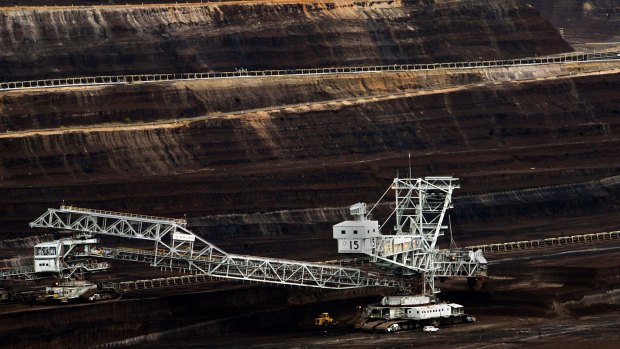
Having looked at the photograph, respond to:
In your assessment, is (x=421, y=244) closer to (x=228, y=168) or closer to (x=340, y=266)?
(x=340, y=266)

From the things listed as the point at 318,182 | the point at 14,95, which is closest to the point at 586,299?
the point at 318,182

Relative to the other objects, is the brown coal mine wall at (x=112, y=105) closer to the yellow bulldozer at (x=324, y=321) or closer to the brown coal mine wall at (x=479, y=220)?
the brown coal mine wall at (x=479, y=220)

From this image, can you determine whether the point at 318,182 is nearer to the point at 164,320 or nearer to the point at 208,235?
the point at 208,235

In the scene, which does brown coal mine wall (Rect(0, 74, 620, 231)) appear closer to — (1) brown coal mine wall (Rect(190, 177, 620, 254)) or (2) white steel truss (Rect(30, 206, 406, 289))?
(1) brown coal mine wall (Rect(190, 177, 620, 254))

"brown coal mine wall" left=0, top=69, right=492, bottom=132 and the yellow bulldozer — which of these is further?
"brown coal mine wall" left=0, top=69, right=492, bottom=132

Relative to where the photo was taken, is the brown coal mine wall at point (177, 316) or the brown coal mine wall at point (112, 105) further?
the brown coal mine wall at point (112, 105)

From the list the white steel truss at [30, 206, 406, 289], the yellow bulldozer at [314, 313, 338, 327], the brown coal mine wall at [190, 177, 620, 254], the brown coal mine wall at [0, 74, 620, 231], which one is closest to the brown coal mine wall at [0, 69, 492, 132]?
the brown coal mine wall at [0, 74, 620, 231]

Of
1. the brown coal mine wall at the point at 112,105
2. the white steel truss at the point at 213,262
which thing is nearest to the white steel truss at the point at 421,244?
the white steel truss at the point at 213,262
